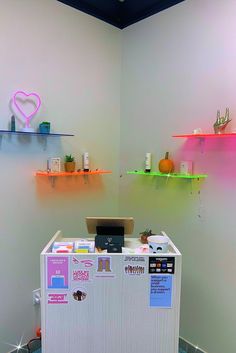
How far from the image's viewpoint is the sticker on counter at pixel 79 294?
138 centimetres

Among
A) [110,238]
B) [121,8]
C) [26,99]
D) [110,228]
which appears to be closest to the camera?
[110,238]

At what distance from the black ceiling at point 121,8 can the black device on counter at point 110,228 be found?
1.67 metres

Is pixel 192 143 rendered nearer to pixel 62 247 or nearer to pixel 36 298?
pixel 62 247

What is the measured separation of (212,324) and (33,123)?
1.93 meters

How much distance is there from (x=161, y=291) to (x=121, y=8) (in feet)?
7.44

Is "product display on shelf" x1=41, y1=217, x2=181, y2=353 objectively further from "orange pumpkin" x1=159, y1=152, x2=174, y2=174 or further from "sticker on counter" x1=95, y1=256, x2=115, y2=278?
"orange pumpkin" x1=159, y1=152, x2=174, y2=174

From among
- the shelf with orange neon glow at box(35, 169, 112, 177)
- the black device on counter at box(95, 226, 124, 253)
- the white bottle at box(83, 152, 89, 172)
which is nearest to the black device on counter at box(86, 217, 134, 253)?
the black device on counter at box(95, 226, 124, 253)

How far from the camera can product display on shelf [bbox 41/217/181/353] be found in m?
1.38

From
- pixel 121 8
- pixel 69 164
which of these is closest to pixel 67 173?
pixel 69 164

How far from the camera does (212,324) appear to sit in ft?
6.36

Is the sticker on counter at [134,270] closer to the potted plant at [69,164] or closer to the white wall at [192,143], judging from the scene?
the white wall at [192,143]

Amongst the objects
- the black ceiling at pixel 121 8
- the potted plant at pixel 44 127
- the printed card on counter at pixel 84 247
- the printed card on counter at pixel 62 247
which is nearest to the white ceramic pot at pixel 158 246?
the printed card on counter at pixel 84 247

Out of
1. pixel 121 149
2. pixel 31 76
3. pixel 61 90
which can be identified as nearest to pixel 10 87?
pixel 31 76

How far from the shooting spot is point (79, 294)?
54.4 inches
